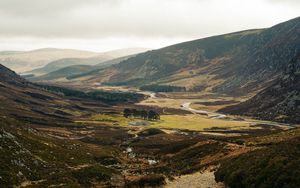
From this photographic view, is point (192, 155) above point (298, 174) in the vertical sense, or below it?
below

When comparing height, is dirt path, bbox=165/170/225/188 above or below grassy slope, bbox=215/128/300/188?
below

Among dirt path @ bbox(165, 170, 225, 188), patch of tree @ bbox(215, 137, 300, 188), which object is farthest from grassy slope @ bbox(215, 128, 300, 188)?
dirt path @ bbox(165, 170, 225, 188)

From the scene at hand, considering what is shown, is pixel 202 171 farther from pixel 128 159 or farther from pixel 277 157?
pixel 128 159

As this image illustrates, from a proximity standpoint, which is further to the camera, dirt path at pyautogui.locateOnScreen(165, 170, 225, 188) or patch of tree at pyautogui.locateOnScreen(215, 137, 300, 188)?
dirt path at pyautogui.locateOnScreen(165, 170, 225, 188)

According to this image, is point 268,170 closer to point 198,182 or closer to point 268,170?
point 268,170

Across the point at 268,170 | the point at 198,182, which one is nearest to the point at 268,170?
the point at 268,170

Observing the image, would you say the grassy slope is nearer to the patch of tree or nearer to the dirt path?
the patch of tree

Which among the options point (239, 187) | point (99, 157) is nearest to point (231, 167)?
point (239, 187)

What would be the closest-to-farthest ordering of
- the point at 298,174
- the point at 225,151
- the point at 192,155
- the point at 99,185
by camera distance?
the point at 298,174, the point at 99,185, the point at 225,151, the point at 192,155
